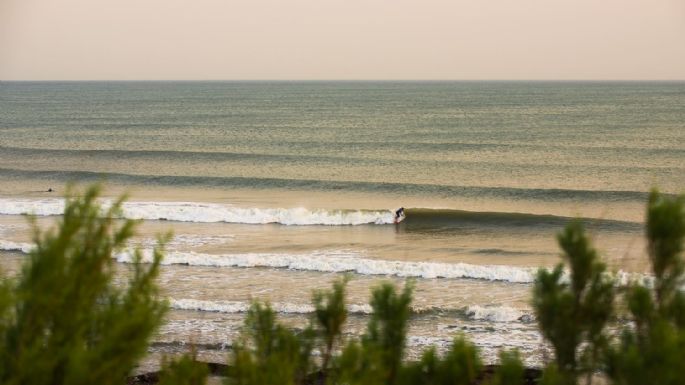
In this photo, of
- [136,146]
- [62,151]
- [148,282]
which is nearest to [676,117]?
[136,146]

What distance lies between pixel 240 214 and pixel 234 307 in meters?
12.3

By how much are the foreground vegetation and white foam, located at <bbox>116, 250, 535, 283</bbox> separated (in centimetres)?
1157

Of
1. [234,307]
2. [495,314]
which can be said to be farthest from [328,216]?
[495,314]

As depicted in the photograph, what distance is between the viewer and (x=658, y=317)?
23.7 feet

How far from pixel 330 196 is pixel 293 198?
1.62 m

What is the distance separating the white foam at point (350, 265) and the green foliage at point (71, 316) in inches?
570

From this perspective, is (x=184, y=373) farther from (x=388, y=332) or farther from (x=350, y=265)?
(x=350, y=265)

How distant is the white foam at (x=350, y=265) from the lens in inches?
778

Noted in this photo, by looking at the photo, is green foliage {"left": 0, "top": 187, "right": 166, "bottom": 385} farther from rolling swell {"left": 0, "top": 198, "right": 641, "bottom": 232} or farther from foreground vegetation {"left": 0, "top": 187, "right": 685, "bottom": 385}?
rolling swell {"left": 0, "top": 198, "right": 641, "bottom": 232}

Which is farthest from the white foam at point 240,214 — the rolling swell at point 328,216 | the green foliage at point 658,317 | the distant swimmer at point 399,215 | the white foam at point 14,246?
the green foliage at point 658,317

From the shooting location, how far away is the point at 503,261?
70.3ft

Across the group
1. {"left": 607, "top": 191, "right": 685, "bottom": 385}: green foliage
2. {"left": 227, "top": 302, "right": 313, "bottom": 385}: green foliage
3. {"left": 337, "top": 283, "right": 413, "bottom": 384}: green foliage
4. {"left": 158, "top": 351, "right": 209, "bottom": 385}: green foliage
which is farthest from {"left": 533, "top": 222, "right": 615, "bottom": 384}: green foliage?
{"left": 158, "top": 351, "right": 209, "bottom": 385}: green foliage

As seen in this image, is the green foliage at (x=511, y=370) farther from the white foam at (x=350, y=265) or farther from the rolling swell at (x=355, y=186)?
the rolling swell at (x=355, y=186)

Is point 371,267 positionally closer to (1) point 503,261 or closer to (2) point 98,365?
(1) point 503,261
